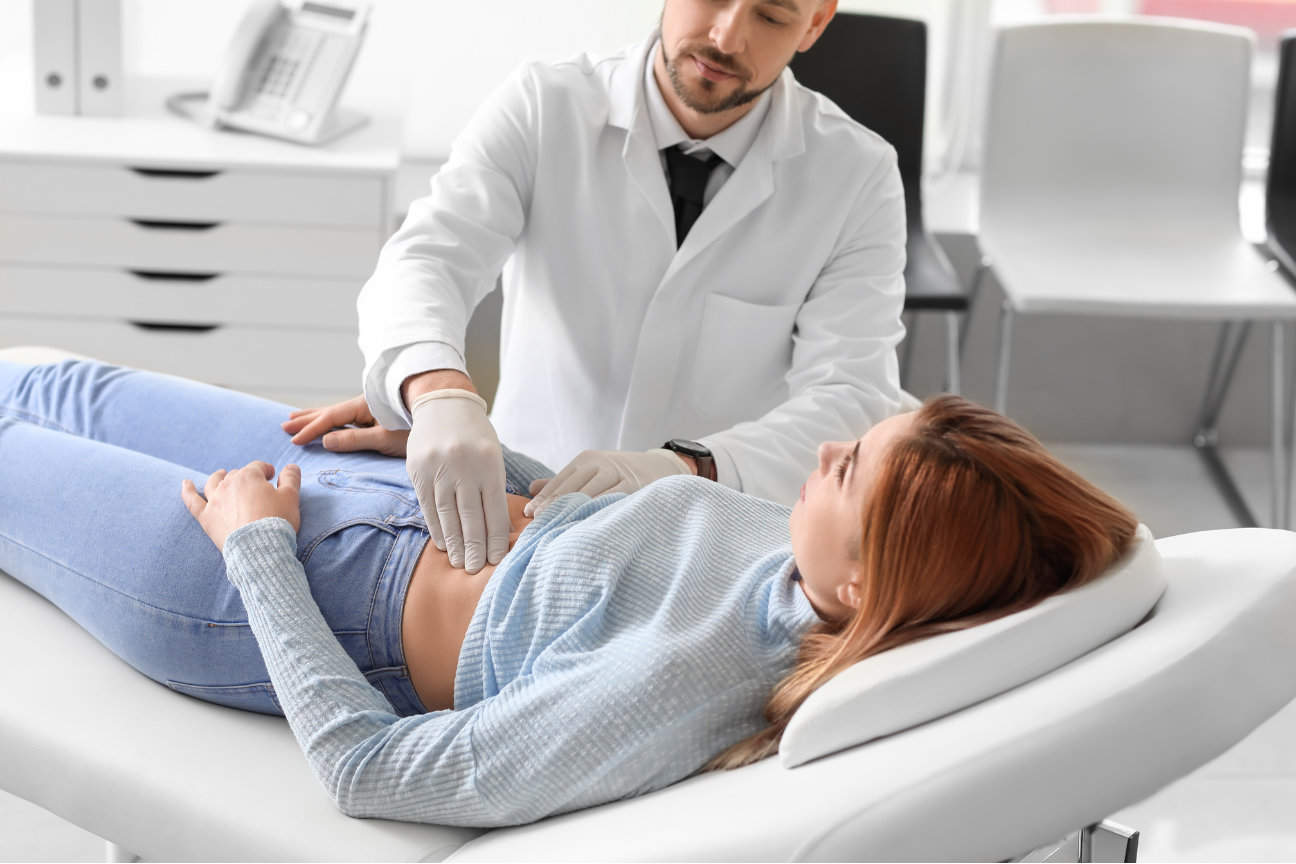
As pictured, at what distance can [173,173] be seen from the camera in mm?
2551

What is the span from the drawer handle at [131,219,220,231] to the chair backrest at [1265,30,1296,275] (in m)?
2.17

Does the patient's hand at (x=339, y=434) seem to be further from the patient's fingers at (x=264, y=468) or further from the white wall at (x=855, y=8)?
the white wall at (x=855, y=8)

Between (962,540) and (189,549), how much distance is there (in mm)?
733

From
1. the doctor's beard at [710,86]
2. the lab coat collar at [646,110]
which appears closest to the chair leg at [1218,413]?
the lab coat collar at [646,110]

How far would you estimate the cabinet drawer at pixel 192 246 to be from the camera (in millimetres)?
2535

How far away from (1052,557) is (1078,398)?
2304 mm

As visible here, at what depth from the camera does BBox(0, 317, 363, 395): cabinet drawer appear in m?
2.61

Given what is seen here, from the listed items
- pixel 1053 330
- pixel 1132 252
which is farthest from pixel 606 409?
pixel 1053 330

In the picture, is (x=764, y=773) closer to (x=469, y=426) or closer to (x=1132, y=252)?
(x=469, y=426)

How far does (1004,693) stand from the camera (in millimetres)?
988

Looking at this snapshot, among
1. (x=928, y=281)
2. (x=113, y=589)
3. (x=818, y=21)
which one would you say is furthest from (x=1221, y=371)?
(x=113, y=589)

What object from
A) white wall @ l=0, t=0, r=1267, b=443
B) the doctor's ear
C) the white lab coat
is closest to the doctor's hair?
the white lab coat

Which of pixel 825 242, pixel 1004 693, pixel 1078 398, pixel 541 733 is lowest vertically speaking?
pixel 1078 398

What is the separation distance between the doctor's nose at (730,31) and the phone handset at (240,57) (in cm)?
141
